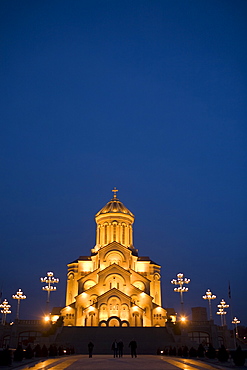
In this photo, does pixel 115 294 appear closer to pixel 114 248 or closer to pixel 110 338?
pixel 114 248

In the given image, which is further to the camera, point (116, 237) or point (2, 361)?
point (116, 237)

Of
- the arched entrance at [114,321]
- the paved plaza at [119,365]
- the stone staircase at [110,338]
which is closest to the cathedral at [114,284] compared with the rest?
the arched entrance at [114,321]

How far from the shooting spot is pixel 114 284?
4478 cm

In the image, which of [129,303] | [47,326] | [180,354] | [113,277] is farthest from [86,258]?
[180,354]

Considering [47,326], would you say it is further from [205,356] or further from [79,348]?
[205,356]

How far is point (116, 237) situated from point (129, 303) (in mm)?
12155

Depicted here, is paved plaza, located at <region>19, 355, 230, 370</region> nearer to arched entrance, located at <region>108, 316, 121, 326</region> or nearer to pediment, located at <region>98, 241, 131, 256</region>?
arched entrance, located at <region>108, 316, 121, 326</region>

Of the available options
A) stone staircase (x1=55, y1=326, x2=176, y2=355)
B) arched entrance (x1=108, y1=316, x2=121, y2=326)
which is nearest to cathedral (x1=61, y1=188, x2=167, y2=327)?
arched entrance (x1=108, y1=316, x2=121, y2=326)

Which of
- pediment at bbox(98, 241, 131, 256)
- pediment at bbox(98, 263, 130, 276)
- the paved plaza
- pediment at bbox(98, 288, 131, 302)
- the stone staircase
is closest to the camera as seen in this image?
Result: the paved plaza

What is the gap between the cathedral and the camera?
41188 mm

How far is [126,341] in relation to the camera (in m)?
31.2

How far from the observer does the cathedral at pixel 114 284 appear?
41.2 m

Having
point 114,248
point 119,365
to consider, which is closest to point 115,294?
point 114,248

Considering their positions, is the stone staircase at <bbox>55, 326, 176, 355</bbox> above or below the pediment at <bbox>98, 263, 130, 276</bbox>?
below
